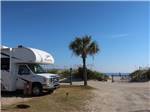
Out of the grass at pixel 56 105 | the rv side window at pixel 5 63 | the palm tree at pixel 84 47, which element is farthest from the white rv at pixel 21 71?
the palm tree at pixel 84 47

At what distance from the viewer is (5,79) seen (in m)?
21.7

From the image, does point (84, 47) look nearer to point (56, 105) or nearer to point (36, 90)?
point (36, 90)

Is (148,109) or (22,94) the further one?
(22,94)

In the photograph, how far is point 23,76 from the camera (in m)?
21.8

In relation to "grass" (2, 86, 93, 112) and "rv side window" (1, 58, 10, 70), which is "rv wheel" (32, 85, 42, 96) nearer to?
"grass" (2, 86, 93, 112)

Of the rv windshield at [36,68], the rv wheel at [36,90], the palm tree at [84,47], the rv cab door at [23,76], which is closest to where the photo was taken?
the rv wheel at [36,90]

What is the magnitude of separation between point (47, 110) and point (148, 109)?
198 inches

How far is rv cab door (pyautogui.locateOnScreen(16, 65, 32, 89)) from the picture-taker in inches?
856

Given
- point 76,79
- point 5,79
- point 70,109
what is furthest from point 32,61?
point 76,79

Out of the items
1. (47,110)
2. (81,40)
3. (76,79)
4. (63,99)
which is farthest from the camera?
(76,79)

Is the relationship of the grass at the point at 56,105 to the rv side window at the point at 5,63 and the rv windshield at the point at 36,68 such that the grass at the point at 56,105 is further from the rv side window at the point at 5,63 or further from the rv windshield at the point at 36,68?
the rv side window at the point at 5,63

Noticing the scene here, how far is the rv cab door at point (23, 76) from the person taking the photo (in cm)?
2175

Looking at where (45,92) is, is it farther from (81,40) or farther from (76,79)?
(76,79)

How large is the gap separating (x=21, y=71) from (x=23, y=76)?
0.38 m
